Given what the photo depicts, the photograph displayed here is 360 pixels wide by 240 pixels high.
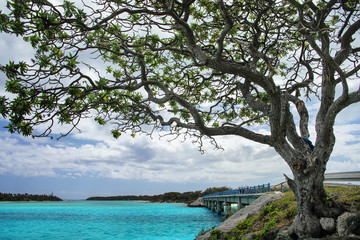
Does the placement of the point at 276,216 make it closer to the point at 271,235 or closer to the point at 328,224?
the point at 271,235

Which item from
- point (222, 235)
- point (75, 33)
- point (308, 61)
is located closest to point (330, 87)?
point (308, 61)

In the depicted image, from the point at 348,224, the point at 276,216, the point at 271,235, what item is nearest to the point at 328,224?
the point at 348,224

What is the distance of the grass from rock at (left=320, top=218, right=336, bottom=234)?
0.92m

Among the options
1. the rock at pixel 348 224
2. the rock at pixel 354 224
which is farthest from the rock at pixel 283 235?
the rock at pixel 354 224

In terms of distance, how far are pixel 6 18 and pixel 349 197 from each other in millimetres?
10333

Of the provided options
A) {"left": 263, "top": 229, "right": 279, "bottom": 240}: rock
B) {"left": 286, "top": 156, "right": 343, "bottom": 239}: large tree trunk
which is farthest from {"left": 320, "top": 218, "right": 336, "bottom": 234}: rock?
{"left": 263, "top": 229, "right": 279, "bottom": 240}: rock

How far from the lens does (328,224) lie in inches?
253

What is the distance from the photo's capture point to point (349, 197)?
7816 mm

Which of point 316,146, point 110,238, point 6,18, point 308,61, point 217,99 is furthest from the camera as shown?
point 110,238

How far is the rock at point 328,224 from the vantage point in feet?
20.8

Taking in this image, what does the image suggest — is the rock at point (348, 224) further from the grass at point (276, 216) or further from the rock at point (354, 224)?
the grass at point (276, 216)

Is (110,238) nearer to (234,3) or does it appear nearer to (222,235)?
(222,235)

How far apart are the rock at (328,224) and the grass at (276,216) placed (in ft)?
3.03

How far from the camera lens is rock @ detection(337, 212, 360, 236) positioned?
595cm
